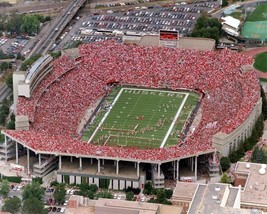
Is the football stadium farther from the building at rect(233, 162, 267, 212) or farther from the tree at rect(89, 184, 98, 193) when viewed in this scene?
the building at rect(233, 162, 267, 212)

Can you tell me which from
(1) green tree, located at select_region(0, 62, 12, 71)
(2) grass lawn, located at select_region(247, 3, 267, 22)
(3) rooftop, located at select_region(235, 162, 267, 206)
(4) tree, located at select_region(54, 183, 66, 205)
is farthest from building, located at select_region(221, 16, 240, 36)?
(4) tree, located at select_region(54, 183, 66, 205)

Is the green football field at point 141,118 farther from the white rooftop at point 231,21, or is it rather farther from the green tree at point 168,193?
the white rooftop at point 231,21

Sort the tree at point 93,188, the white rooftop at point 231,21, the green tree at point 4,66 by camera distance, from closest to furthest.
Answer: the tree at point 93,188 → the green tree at point 4,66 → the white rooftop at point 231,21

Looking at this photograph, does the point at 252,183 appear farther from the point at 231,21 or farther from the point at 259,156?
the point at 231,21

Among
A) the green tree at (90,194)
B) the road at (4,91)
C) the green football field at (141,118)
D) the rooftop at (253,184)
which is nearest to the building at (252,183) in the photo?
the rooftop at (253,184)

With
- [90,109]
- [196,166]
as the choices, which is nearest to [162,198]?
[196,166]

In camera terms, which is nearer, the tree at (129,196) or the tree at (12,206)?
the tree at (12,206)

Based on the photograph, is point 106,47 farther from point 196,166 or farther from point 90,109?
point 196,166

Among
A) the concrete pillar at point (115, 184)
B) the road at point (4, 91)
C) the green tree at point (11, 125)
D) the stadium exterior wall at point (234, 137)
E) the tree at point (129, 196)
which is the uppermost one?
the road at point (4, 91)

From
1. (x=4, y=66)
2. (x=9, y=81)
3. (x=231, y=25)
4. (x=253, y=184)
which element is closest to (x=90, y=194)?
(x=253, y=184)
